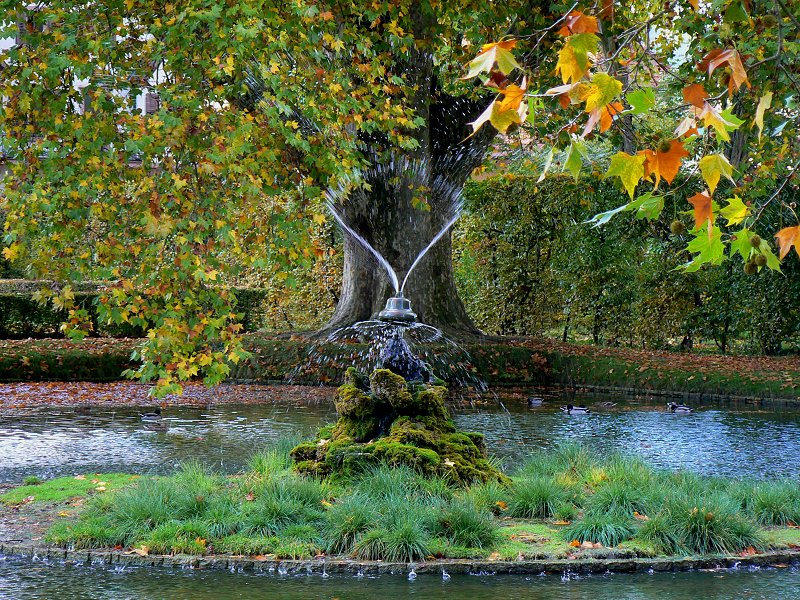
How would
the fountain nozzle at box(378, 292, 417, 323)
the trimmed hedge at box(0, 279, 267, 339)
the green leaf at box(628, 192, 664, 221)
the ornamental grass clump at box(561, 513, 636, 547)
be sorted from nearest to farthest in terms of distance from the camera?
the green leaf at box(628, 192, 664, 221) < the ornamental grass clump at box(561, 513, 636, 547) < the fountain nozzle at box(378, 292, 417, 323) < the trimmed hedge at box(0, 279, 267, 339)

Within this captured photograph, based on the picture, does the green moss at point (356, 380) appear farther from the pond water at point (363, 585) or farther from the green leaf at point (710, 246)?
the green leaf at point (710, 246)

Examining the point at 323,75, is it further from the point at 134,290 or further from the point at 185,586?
the point at 185,586

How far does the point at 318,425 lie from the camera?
36.8 feet

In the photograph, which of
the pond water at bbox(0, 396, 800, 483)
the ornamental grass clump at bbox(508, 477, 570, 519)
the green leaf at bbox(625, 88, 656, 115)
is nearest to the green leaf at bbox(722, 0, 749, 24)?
the green leaf at bbox(625, 88, 656, 115)

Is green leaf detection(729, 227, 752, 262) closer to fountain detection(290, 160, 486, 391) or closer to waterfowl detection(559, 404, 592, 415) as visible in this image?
waterfowl detection(559, 404, 592, 415)

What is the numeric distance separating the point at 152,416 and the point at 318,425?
7.29 feet

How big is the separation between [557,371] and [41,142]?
1053 cm

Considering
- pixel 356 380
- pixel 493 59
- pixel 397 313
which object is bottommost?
pixel 356 380

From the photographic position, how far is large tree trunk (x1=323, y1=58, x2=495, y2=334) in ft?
51.3

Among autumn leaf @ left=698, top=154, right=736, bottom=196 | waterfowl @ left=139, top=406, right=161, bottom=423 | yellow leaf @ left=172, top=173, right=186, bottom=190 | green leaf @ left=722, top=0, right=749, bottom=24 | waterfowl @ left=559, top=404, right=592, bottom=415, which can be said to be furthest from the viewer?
waterfowl @ left=559, top=404, right=592, bottom=415

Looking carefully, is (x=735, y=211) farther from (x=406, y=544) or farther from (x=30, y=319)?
(x=30, y=319)

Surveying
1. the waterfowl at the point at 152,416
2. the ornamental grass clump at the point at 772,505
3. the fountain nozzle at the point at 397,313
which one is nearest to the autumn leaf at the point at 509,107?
the ornamental grass clump at the point at 772,505

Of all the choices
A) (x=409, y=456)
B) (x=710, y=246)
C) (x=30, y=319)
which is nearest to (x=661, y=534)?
(x=409, y=456)

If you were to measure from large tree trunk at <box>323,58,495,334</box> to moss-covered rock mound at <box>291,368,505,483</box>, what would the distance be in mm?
7351
